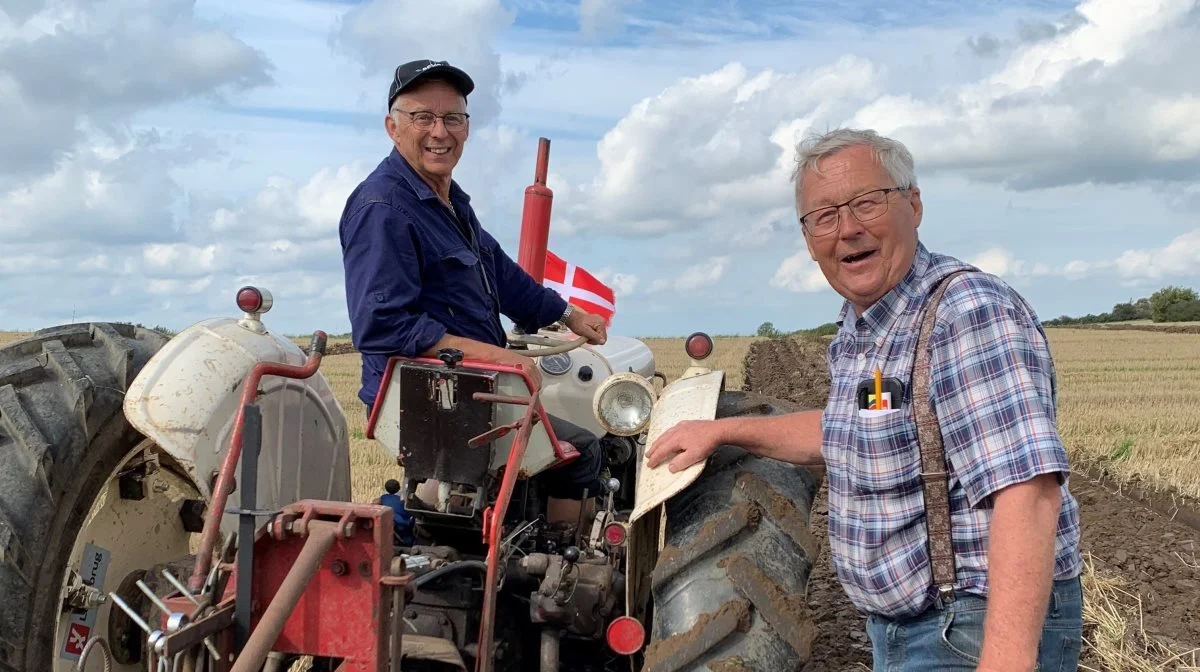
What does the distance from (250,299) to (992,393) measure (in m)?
2.22

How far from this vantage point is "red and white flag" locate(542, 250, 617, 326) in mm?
6891

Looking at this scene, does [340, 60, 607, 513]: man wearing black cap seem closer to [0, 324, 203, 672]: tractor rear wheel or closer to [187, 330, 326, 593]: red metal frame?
[187, 330, 326, 593]: red metal frame

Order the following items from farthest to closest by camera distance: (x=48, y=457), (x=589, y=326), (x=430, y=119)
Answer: (x=589, y=326), (x=430, y=119), (x=48, y=457)

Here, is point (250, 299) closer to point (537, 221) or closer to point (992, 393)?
point (992, 393)

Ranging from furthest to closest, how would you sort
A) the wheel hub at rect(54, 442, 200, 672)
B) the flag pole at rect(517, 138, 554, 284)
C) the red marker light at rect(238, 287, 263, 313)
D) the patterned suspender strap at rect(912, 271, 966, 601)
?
the flag pole at rect(517, 138, 554, 284) → the red marker light at rect(238, 287, 263, 313) → the wheel hub at rect(54, 442, 200, 672) → the patterned suspender strap at rect(912, 271, 966, 601)

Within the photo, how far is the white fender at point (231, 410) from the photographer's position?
2867 millimetres

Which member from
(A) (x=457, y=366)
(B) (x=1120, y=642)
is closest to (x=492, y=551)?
(A) (x=457, y=366)

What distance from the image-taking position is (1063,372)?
20734 millimetres

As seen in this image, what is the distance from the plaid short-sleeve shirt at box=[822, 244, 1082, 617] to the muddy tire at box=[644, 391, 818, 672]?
0.34 metres

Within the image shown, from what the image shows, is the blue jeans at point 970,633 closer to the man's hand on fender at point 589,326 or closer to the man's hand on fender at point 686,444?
the man's hand on fender at point 686,444

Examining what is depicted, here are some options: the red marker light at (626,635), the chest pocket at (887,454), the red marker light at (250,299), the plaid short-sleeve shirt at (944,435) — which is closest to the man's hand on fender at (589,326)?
the red marker light at (250,299)

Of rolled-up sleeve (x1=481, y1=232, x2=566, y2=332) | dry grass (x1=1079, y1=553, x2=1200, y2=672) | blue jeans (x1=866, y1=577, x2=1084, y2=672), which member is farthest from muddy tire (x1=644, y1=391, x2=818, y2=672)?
dry grass (x1=1079, y1=553, x2=1200, y2=672)

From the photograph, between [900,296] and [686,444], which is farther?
[686,444]

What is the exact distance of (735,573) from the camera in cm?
Result: 269
